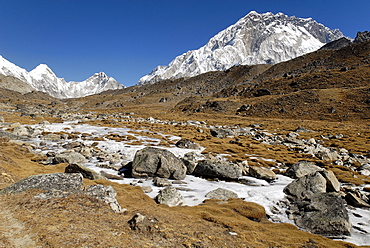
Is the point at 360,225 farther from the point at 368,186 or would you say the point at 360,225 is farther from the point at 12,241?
the point at 12,241

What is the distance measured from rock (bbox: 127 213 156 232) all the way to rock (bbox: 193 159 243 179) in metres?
9.59

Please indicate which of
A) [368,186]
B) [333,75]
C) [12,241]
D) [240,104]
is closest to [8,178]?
[12,241]

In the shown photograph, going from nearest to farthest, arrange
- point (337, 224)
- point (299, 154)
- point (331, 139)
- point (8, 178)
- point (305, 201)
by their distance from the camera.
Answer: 1. point (337, 224)
2. point (8, 178)
3. point (305, 201)
4. point (299, 154)
5. point (331, 139)

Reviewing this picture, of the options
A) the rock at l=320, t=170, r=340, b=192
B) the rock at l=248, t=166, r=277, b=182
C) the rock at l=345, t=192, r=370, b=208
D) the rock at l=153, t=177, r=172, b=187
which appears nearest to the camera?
the rock at l=345, t=192, r=370, b=208

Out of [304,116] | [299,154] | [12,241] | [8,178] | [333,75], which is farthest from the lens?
[333,75]

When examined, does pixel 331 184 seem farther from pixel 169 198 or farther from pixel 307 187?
pixel 169 198

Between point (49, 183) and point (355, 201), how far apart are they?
1660 centimetres

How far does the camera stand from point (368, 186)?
13.9 metres

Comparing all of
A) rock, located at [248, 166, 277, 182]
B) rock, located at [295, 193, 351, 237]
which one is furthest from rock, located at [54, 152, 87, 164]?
rock, located at [295, 193, 351, 237]

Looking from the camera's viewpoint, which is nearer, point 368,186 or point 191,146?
point 368,186

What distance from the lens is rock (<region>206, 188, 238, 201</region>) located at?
1222 centimetres

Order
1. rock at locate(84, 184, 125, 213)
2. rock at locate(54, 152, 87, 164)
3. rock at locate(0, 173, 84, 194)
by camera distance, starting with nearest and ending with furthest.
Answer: rock at locate(84, 184, 125, 213) → rock at locate(0, 173, 84, 194) → rock at locate(54, 152, 87, 164)

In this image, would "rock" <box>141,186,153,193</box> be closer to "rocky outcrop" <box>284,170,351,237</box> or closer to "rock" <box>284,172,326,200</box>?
"rocky outcrop" <box>284,170,351,237</box>

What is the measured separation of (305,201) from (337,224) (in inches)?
100
